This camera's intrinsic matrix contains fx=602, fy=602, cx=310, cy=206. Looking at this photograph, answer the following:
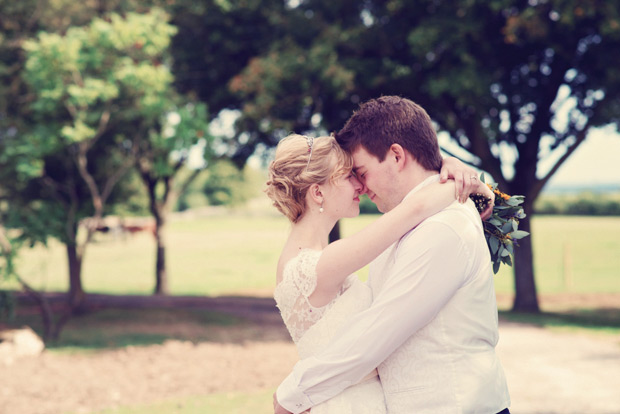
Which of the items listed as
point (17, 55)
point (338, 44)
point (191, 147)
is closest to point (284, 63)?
point (338, 44)

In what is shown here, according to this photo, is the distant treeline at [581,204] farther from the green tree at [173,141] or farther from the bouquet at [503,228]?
the bouquet at [503,228]

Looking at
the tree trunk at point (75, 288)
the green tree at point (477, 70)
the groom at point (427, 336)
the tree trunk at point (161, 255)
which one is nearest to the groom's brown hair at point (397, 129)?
the groom at point (427, 336)

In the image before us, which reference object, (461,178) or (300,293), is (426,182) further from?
(300,293)

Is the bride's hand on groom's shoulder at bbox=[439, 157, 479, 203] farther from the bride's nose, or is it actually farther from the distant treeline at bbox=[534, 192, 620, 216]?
the distant treeline at bbox=[534, 192, 620, 216]

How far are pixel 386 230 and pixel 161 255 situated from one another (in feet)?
55.0

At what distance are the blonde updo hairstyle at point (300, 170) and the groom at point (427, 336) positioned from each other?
41 cm

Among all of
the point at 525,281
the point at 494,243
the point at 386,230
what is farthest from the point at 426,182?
the point at 525,281

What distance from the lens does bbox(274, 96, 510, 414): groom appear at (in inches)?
83.3

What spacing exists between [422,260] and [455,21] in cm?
1013

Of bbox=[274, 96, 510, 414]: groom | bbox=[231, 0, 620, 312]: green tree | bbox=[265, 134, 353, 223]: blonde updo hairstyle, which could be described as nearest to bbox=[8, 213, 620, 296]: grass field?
bbox=[231, 0, 620, 312]: green tree

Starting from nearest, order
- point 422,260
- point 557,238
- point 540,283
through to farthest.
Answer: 1. point 422,260
2. point 540,283
3. point 557,238

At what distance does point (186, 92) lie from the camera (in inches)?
599

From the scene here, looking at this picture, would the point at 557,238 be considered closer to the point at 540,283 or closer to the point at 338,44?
the point at 540,283

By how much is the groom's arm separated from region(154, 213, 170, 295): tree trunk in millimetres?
16054
